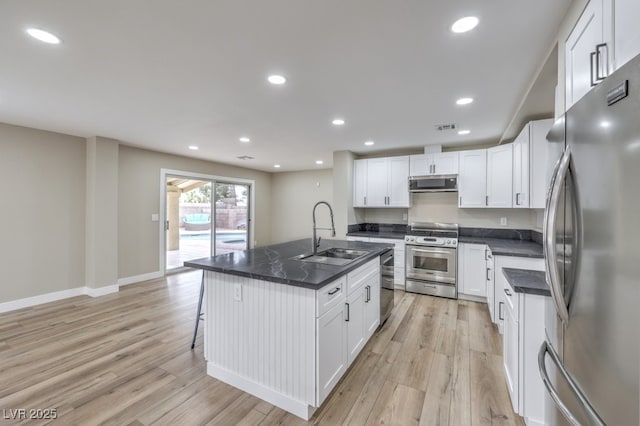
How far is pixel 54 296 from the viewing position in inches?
158

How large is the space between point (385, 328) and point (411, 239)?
1786 mm

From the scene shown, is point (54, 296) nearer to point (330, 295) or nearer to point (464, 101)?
point (330, 295)

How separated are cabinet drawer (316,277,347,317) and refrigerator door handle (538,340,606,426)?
3.88ft

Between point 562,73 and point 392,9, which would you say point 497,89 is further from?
point 392,9

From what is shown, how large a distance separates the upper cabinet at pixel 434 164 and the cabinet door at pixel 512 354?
2.99 metres

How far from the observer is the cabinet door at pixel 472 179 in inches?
169

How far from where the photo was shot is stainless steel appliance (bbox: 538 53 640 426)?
0.73m

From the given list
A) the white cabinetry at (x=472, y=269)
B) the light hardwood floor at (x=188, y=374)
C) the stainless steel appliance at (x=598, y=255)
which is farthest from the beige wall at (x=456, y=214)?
the stainless steel appliance at (x=598, y=255)

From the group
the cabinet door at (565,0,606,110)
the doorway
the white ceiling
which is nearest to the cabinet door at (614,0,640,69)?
the cabinet door at (565,0,606,110)

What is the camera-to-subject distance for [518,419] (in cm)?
180

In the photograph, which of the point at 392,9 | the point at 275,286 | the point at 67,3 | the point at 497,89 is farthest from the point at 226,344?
the point at 497,89

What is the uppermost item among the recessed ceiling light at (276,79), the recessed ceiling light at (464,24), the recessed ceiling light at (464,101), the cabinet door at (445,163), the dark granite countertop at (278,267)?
the recessed ceiling light at (464,101)

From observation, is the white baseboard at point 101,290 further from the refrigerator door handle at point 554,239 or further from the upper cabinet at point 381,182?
the refrigerator door handle at point 554,239

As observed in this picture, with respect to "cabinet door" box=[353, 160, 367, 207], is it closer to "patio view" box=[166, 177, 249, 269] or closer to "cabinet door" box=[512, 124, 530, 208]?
"cabinet door" box=[512, 124, 530, 208]
